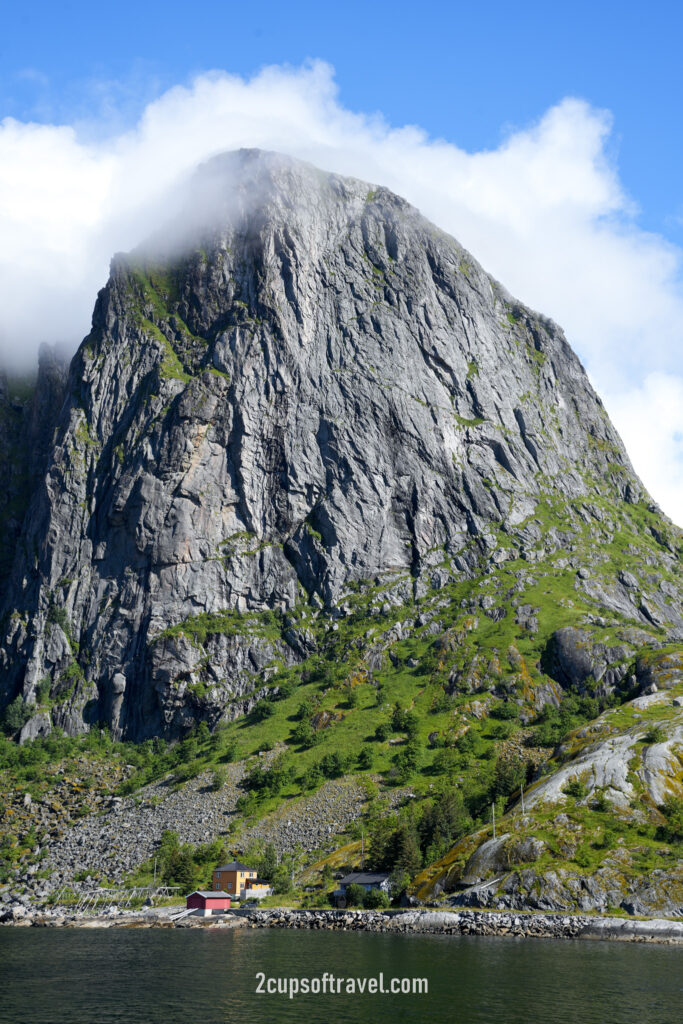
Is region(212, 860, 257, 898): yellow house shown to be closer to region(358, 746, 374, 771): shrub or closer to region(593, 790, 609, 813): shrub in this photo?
region(358, 746, 374, 771): shrub

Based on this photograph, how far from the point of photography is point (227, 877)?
129125 mm

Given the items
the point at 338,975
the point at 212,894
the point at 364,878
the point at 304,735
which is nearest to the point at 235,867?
the point at 212,894

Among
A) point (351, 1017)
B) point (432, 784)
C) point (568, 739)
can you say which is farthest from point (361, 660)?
point (351, 1017)

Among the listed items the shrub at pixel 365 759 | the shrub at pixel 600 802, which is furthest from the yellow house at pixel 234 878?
the shrub at pixel 600 802

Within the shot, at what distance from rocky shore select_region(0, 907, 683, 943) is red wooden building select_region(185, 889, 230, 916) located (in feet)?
7.88

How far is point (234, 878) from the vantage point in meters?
128

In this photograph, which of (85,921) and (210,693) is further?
(210,693)

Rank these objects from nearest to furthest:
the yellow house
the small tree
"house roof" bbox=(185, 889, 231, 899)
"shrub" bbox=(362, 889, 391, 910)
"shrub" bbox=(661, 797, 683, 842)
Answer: "shrub" bbox=(661, 797, 683, 842) → "shrub" bbox=(362, 889, 391, 910) → the small tree → "house roof" bbox=(185, 889, 231, 899) → the yellow house

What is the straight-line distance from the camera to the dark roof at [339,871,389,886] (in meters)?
119

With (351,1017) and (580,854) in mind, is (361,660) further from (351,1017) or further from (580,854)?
(351,1017)

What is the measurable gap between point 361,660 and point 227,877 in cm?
7671

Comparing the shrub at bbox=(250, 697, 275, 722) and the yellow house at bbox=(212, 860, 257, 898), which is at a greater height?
the shrub at bbox=(250, 697, 275, 722)

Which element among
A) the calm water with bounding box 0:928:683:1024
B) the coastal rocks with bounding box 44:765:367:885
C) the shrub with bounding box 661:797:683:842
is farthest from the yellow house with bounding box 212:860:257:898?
the shrub with bounding box 661:797:683:842

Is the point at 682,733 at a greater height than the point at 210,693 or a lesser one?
lesser
